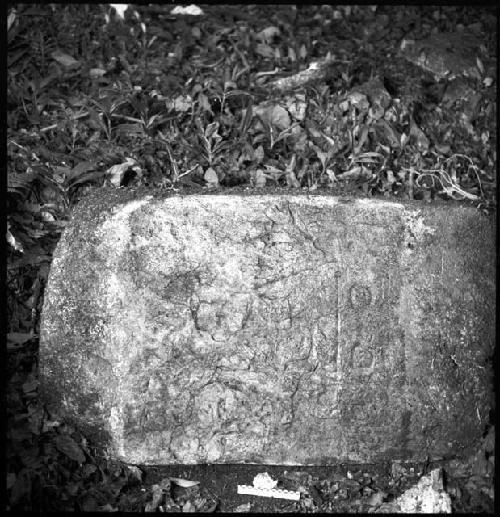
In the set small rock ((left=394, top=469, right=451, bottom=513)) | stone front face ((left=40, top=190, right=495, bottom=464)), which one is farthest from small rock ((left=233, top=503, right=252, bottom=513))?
small rock ((left=394, top=469, right=451, bottom=513))

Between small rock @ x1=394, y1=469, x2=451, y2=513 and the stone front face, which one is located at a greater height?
the stone front face

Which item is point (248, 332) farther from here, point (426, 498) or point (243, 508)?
point (426, 498)

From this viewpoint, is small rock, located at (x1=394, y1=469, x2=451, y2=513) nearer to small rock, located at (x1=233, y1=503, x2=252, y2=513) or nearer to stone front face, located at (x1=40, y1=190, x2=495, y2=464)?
stone front face, located at (x1=40, y1=190, x2=495, y2=464)

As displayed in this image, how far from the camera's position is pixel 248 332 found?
261 cm

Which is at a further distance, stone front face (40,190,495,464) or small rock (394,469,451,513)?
small rock (394,469,451,513)

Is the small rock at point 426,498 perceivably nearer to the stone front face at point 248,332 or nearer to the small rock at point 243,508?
the stone front face at point 248,332

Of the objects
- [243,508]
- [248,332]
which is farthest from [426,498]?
[248,332]

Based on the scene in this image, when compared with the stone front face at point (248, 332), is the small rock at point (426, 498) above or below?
below

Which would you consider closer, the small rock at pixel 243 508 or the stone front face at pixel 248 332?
the stone front face at pixel 248 332

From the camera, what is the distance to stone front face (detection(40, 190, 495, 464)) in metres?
2.59

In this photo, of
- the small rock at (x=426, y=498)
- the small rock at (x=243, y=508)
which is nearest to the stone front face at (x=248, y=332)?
the small rock at (x=426, y=498)

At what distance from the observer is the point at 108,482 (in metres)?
2.70

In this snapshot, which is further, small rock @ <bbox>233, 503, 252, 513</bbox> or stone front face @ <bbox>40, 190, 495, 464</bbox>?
small rock @ <bbox>233, 503, 252, 513</bbox>

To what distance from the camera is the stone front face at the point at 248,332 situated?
2588 millimetres
